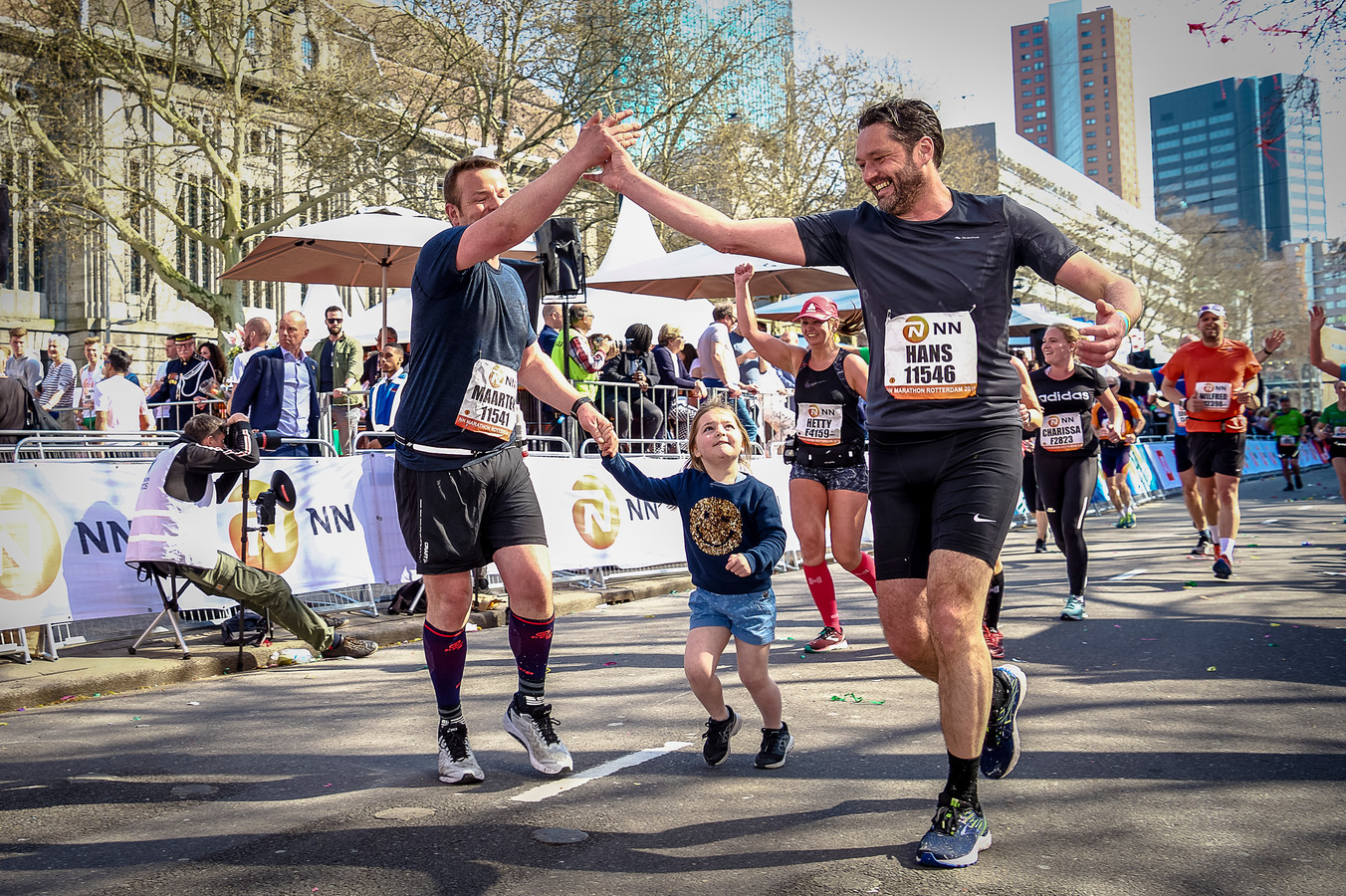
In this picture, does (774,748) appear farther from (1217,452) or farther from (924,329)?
(1217,452)

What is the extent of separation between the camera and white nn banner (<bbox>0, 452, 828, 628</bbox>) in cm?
701

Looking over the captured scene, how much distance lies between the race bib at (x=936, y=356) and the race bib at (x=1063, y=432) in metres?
4.99

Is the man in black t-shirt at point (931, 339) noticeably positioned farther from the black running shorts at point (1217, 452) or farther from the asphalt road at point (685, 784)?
the black running shorts at point (1217, 452)

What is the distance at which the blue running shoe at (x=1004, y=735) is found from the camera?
3.94m

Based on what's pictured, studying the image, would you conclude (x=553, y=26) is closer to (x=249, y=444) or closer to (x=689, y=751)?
(x=249, y=444)

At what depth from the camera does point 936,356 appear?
3.70 metres

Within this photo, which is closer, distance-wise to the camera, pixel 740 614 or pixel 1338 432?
pixel 740 614

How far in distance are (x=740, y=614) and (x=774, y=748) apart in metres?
0.53

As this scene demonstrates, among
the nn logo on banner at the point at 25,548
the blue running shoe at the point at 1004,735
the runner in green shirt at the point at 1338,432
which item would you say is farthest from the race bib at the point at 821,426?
the runner in green shirt at the point at 1338,432

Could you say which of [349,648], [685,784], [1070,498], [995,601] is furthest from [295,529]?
[1070,498]

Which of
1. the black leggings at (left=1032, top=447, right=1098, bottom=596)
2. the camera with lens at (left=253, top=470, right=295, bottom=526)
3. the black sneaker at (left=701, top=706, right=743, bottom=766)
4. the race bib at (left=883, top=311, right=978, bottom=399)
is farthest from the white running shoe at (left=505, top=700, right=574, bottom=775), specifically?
the black leggings at (left=1032, top=447, right=1098, bottom=596)

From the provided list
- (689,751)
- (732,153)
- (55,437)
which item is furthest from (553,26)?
(689,751)

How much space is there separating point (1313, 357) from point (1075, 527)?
3.99m

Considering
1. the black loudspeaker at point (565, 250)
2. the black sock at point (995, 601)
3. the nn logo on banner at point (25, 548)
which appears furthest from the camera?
the black loudspeaker at point (565, 250)
